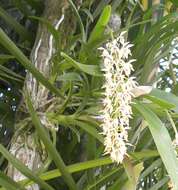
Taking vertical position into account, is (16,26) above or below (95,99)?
above

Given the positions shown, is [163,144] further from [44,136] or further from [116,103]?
[44,136]

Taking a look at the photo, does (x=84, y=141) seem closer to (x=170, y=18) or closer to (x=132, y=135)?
(x=132, y=135)

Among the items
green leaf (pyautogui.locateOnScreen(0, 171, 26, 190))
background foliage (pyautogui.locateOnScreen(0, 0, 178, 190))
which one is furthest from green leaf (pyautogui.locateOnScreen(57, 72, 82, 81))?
green leaf (pyautogui.locateOnScreen(0, 171, 26, 190))

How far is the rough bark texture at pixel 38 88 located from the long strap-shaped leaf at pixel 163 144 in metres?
0.17

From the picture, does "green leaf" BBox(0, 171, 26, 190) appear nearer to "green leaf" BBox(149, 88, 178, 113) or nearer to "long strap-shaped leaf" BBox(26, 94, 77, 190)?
"long strap-shaped leaf" BBox(26, 94, 77, 190)

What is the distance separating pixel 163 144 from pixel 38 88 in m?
0.22

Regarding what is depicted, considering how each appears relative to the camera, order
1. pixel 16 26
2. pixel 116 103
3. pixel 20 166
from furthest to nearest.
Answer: pixel 16 26
pixel 20 166
pixel 116 103

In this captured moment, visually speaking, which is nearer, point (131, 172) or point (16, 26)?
point (131, 172)

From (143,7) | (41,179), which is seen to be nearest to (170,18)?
(143,7)

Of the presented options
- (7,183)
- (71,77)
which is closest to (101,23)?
(71,77)

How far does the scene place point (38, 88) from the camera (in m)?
0.53

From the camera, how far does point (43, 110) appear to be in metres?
0.52

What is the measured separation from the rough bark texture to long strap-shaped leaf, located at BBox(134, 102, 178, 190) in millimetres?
170

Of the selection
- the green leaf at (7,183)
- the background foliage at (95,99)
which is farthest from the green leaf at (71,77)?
the green leaf at (7,183)
